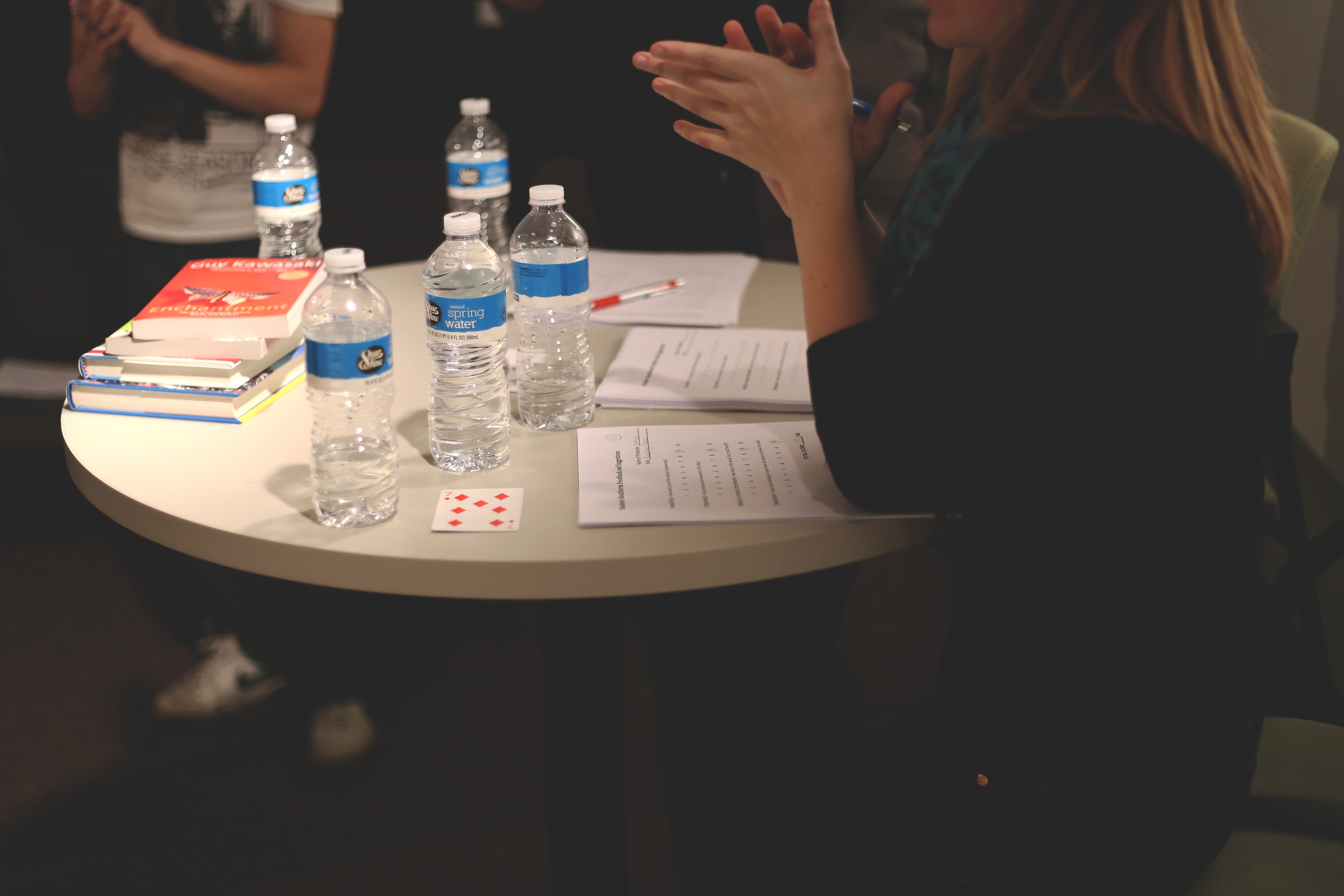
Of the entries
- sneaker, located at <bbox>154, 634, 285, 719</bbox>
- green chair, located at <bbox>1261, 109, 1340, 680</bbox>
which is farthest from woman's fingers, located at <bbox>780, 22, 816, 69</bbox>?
sneaker, located at <bbox>154, 634, 285, 719</bbox>

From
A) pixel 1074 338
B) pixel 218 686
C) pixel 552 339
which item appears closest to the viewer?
pixel 1074 338

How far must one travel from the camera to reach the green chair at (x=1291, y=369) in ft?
4.49

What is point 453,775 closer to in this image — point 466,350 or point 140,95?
point 466,350

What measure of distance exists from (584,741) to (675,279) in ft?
2.86

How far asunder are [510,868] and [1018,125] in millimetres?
1451

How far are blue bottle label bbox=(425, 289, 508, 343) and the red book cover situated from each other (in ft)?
0.87

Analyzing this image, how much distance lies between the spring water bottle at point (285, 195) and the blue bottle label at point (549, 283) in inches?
17.0

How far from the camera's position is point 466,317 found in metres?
1.09

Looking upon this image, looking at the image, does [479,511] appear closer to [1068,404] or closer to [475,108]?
[1068,404]

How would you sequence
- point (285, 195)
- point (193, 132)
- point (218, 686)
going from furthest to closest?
point (218, 686) < point (193, 132) < point (285, 195)

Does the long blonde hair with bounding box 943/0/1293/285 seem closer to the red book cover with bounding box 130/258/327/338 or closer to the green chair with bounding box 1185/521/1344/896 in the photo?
the green chair with bounding box 1185/521/1344/896

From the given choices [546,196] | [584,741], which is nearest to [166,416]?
[546,196]

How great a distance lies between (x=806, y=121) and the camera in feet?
3.60

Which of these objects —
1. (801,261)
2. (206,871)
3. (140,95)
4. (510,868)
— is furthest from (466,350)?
(140,95)
